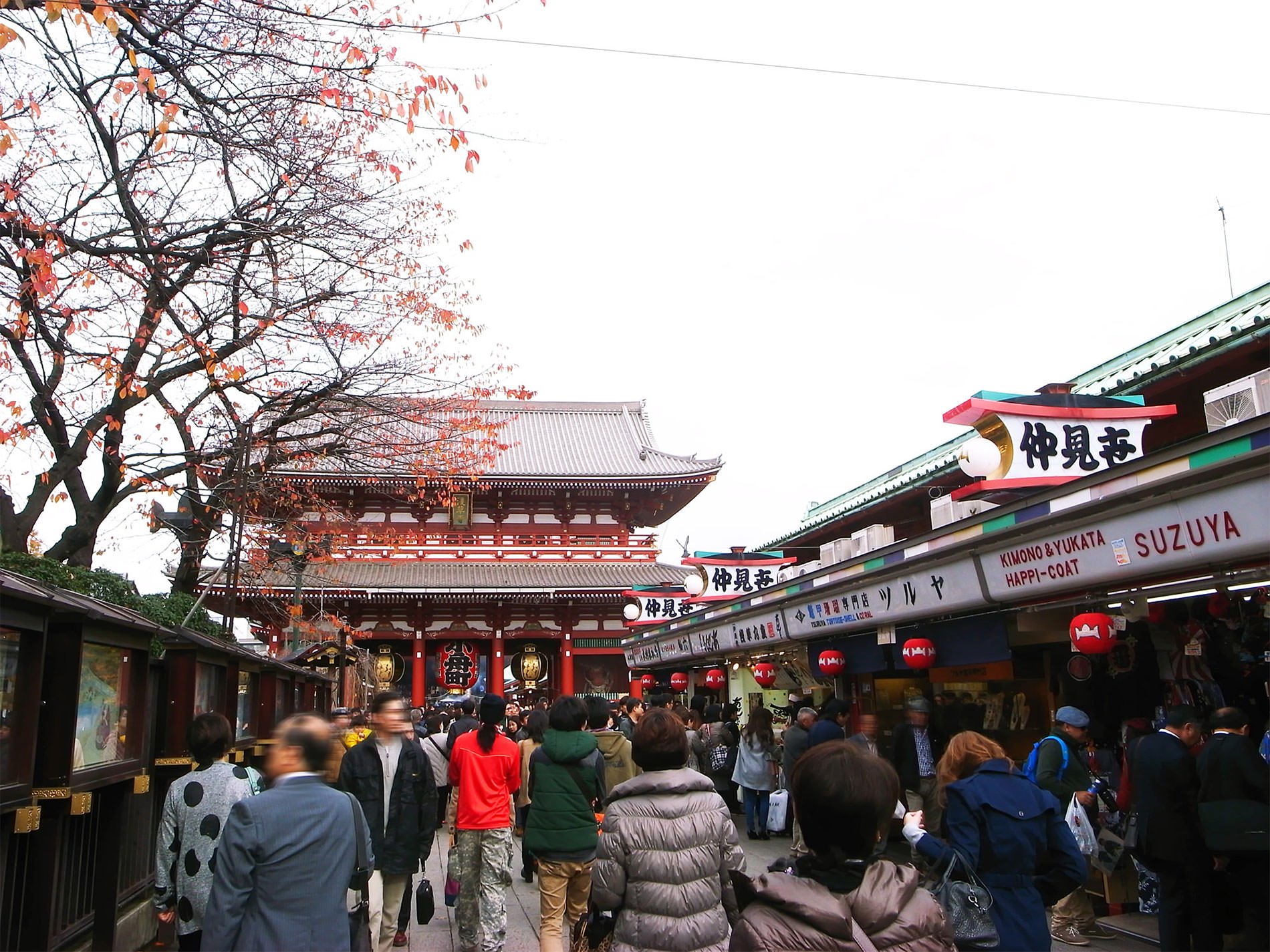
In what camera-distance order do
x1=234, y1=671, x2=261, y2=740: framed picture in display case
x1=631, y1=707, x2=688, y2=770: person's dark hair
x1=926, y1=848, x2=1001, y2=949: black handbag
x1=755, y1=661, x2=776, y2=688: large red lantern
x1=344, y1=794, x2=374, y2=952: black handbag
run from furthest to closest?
x1=755, y1=661, x2=776, y2=688: large red lantern < x1=234, y1=671, x2=261, y2=740: framed picture in display case < x1=631, y1=707, x2=688, y2=770: person's dark hair < x1=926, y1=848, x2=1001, y2=949: black handbag < x1=344, y1=794, x2=374, y2=952: black handbag

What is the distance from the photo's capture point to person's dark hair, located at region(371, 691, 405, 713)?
627 centimetres

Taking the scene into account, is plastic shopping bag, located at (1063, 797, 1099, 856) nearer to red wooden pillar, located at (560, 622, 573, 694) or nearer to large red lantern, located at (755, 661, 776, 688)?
large red lantern, located at (755, 661, 776, 688)

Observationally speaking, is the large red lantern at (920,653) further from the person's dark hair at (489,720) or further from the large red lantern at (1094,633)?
the person's dark hair at (489,720)

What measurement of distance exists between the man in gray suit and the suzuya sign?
5.65m

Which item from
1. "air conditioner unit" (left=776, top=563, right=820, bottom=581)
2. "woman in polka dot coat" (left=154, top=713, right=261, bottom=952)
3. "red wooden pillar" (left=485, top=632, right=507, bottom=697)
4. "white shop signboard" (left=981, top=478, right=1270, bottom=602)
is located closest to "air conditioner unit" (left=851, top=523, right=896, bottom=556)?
"air conditioner unit" (left=776, top=563, right=820, bottom=581)

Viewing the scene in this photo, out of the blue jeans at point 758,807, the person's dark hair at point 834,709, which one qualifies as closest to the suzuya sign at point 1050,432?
the person's dark hair at point 834,709

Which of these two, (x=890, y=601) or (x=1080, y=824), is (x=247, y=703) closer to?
(x=890, y=601)

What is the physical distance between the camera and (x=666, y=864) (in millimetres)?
3801

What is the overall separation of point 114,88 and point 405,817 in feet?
20.7

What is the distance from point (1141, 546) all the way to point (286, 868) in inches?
189

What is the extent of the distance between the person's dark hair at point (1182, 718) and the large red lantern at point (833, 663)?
19.2 ft

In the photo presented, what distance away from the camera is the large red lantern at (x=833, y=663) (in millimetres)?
11820

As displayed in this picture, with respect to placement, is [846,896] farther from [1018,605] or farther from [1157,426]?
[1157,426]

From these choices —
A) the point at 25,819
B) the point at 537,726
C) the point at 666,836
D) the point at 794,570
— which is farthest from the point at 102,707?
the point at 794,570
